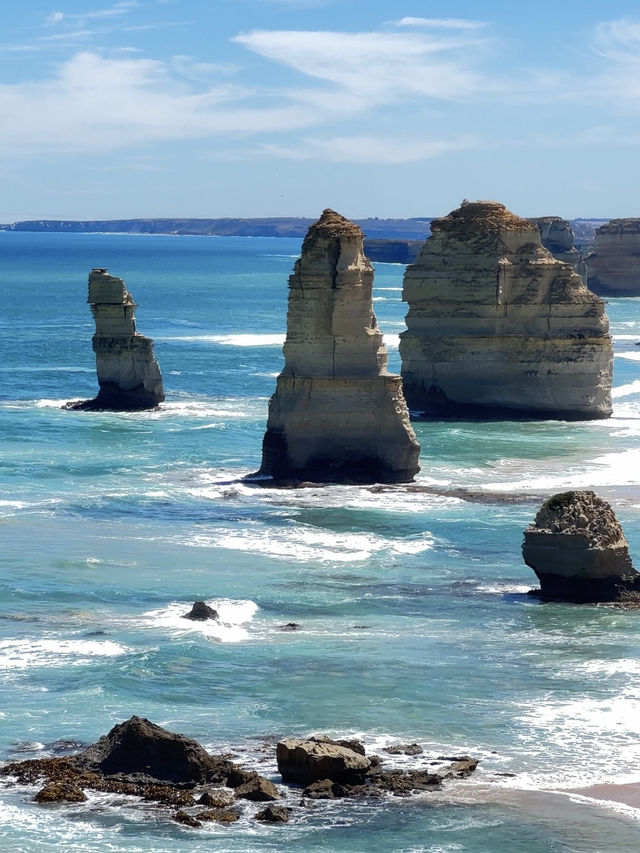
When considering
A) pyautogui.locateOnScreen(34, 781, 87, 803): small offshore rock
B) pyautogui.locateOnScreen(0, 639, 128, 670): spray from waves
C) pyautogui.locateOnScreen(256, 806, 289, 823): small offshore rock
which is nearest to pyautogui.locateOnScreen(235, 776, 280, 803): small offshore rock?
pyautogui.locateOnScreen(256, 806, 289, 823): small offshore rock

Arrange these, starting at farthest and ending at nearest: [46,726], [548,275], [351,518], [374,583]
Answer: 1. [548,275]
2. [351,518]
3. [374,583]
4. [46,726]

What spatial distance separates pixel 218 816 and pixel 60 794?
1995mm

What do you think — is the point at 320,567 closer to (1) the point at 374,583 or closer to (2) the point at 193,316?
(1) the point at 374,583

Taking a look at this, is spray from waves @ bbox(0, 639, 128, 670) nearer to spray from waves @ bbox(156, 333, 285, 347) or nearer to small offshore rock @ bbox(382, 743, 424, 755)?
small offshore rock @ bbox(382, 743, 424, 755)

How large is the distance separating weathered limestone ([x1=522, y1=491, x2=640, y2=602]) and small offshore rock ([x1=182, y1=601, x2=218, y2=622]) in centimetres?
581

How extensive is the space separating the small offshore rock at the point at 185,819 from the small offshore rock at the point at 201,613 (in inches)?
366

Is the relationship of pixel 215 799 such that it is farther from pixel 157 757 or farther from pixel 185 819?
pixel 157 757

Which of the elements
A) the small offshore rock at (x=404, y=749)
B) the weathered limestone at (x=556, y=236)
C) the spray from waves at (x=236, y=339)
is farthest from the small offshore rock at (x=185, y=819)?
the weathered limestone at (x=556, y=236)

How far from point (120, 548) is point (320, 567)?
14.8 feet

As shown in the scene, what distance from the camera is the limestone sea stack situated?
43844mm

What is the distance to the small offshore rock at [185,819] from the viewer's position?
65.1 feet

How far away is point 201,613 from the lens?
29.4 metres

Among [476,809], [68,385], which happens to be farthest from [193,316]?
[476,809]

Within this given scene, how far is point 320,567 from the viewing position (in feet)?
113
